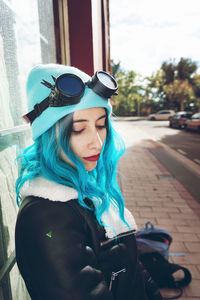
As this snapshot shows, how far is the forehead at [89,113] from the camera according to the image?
41.0 inches

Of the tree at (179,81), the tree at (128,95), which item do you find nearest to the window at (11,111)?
the tree at (179,81)

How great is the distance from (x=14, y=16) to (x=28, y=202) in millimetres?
1314

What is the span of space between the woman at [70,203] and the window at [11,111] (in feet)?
0.94

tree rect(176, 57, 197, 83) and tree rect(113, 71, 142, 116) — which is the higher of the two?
tree rect(176, 57, 197, 83)

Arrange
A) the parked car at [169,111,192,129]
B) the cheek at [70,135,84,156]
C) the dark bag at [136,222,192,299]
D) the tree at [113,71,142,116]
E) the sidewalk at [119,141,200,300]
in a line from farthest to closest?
the tree at [113,71,142,116] → the parked car at [169,111,192,129] → the sidewalk at [119,141,200,300] → the dark bag at [136,222,192,299] → the cheek at [70,135,84,156]

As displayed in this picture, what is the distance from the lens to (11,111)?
145 centimetres

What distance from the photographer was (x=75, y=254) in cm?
84

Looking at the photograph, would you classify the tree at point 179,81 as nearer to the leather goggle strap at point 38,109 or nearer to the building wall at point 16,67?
the building wall at point 16,67

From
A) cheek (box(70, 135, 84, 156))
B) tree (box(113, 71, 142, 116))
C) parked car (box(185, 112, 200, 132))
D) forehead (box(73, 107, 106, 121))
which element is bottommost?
parked car (box(185, 112, 200, 132))

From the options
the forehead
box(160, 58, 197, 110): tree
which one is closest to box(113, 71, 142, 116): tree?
box(160, 58, 197, 110): tree

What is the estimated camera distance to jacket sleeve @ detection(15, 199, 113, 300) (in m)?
0.81

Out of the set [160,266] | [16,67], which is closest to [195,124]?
[160,266]

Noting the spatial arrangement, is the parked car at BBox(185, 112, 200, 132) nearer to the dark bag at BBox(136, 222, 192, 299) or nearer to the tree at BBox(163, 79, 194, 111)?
the dark bag at BBox(136, 222, 192, 299)

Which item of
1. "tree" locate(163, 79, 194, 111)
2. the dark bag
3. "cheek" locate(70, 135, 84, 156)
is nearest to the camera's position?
"cheek" locate(70, 135, 84, 156)
